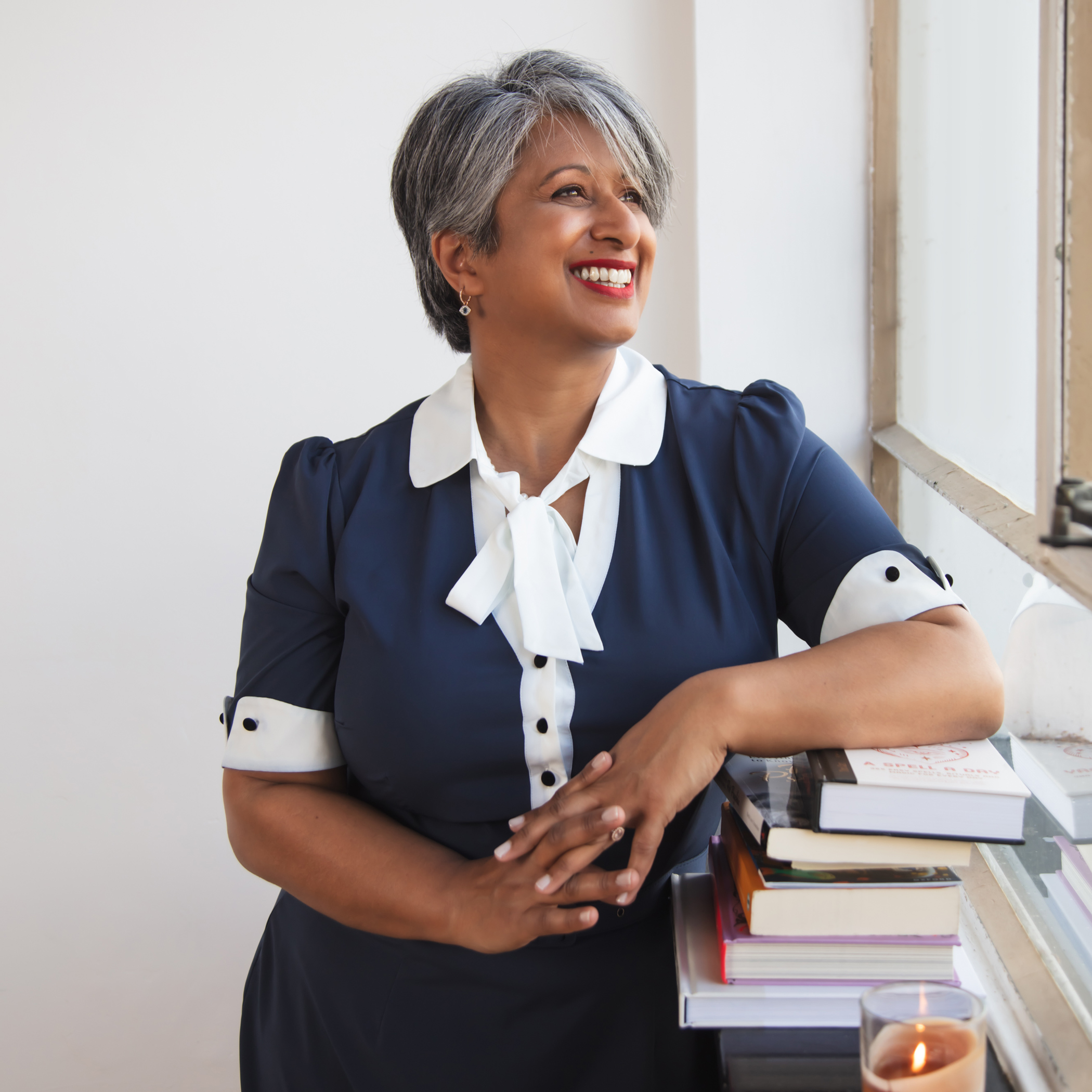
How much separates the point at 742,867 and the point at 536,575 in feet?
1.47

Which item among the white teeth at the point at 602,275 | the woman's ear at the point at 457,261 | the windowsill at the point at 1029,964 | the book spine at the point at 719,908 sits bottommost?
the windowsill at the point at 1029,964

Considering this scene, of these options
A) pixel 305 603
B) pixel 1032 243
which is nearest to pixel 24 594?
pixel 305 603

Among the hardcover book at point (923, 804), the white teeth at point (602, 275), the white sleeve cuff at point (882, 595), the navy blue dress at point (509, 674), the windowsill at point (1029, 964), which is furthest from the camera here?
the white teeth at point (602, 275)

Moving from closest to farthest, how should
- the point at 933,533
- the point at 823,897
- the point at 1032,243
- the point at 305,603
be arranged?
the point at 823,897, the point at 305,603, the point at 1032,243, the point at 933,533

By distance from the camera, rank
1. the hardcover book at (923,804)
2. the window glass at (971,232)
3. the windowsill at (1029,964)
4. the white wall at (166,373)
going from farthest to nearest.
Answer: the white wall at (166,373) → the window glass at (971,232) → the windowsill at (1029,964) → the hardcover book at (923,804)

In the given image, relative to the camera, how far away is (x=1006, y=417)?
1.66 m

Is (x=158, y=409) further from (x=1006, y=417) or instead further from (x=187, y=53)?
(x=1006, y=417)

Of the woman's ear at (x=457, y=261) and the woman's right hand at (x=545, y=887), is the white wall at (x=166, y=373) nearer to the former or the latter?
the woman's ear at (x=457, y=261)

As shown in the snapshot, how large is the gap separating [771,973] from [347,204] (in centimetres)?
201

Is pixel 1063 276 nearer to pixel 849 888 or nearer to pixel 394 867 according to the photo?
pixel 849 888

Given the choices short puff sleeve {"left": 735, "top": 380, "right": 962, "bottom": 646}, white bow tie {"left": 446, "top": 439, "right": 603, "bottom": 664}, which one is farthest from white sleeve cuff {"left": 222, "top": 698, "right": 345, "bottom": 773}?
short puff sleeve {"left": 735, "top": 380, "right": 962, "bottom": 646}

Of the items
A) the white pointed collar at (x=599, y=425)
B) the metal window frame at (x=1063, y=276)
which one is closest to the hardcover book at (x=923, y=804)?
the metal window frame at (x=1063, y=276)

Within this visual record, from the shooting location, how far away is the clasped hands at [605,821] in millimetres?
1021

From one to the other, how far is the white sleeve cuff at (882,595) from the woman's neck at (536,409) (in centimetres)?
44
